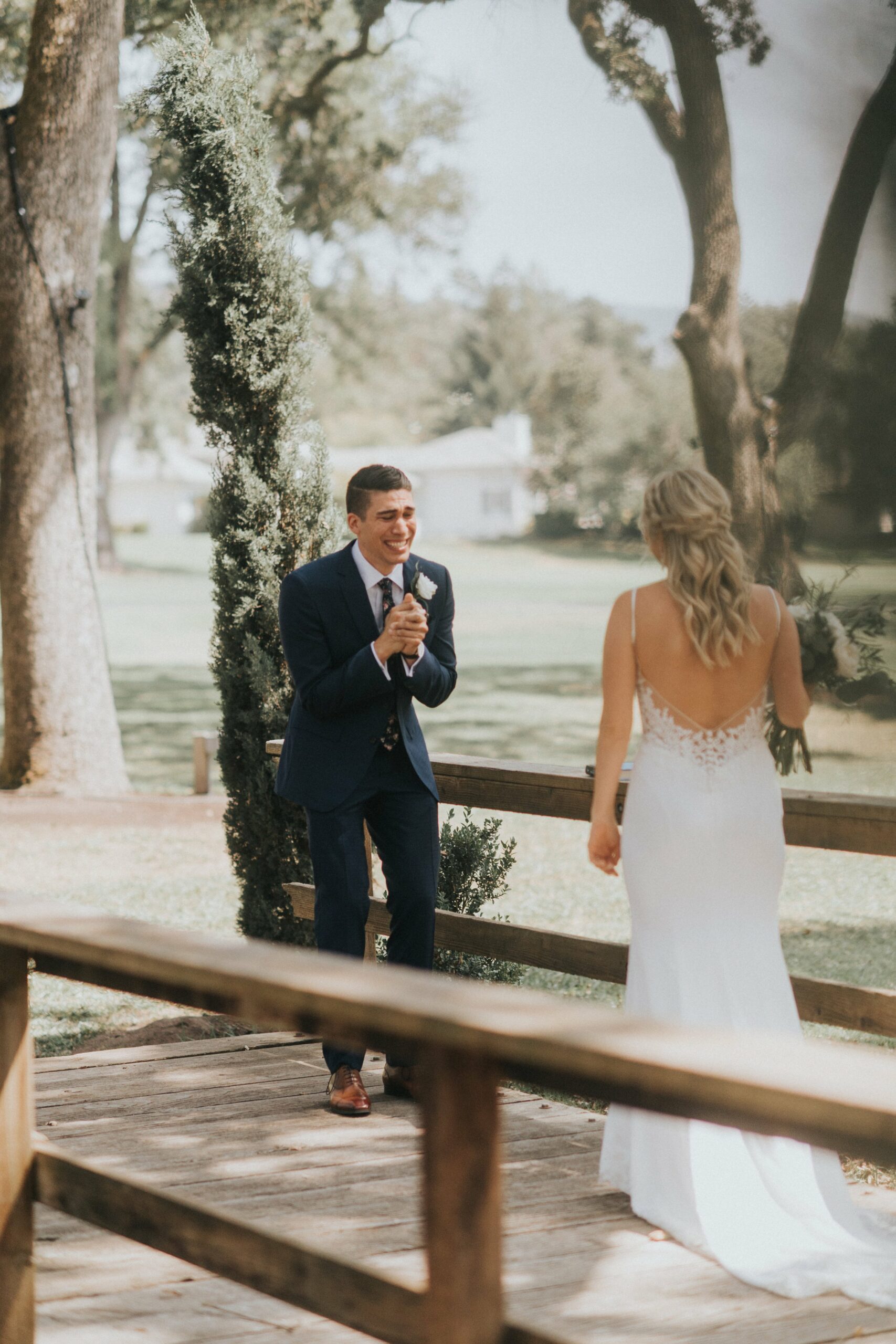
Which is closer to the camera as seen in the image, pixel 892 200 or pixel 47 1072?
pixel 47 1072

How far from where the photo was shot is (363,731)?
4.73 metres

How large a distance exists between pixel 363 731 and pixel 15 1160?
2225 mm

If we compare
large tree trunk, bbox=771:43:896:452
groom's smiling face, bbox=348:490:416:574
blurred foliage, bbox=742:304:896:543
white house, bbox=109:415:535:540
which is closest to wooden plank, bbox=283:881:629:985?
groom's smiling face, bbox=348:490:416:574

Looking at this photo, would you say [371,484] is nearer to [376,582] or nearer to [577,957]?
[376,582]

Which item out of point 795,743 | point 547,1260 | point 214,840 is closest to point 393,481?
point 795,743

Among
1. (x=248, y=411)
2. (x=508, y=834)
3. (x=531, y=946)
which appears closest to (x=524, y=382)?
(x=508, y=834)

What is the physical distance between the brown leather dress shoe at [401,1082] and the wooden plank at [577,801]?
96cm

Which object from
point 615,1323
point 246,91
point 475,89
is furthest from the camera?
point 475,89

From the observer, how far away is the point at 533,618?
39.0m

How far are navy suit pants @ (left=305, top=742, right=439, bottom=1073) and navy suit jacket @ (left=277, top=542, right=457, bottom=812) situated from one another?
0.23 feet

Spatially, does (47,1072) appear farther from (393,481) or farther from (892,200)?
(892,200)

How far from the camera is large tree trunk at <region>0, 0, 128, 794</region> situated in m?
12.8

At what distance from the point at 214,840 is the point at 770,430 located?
6067 millimetres

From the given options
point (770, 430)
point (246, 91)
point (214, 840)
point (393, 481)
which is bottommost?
point (214, 840)
